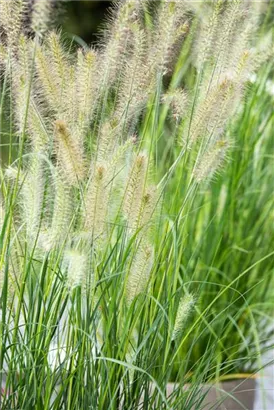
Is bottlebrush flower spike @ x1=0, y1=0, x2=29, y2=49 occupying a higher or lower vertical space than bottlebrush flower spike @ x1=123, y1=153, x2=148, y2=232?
higher

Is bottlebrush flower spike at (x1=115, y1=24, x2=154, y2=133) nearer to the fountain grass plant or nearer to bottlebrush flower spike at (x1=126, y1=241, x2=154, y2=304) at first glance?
the fountain grass plant

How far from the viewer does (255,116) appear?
1.95 meters

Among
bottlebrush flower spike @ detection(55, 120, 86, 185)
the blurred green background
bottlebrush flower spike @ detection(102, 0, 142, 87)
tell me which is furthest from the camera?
the blurred green background

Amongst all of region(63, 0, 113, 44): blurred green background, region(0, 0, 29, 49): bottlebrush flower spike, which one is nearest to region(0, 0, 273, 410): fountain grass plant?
region(0, 0, 29, 49): bottlebrush flower spike

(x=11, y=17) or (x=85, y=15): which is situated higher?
(x=85, y=15)

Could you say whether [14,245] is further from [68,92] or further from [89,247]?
[68,92]

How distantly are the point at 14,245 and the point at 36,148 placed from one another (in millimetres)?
138

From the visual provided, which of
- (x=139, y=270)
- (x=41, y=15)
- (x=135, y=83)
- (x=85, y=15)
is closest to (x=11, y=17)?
(x=41, y=15)

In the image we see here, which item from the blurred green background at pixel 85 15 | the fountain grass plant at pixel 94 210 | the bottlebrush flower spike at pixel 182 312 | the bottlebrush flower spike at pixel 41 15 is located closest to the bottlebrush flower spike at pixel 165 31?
the fountain grass plant at pixel 94 210

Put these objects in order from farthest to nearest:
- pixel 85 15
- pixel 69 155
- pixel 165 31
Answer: pixel 85 15, pixel 165 31, pixel 69 155

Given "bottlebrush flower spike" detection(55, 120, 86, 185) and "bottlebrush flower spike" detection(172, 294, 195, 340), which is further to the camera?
"bottlebrush flower spike" detection(172, 294, 195, 340)

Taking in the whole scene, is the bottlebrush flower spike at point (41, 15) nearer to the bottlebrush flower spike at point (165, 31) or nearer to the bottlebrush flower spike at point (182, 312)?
the bottlebrush flower spike at point (165, 31)

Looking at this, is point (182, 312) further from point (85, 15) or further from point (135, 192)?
point (85, 15)

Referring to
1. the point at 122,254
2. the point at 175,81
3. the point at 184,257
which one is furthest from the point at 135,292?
the point at 175,81
